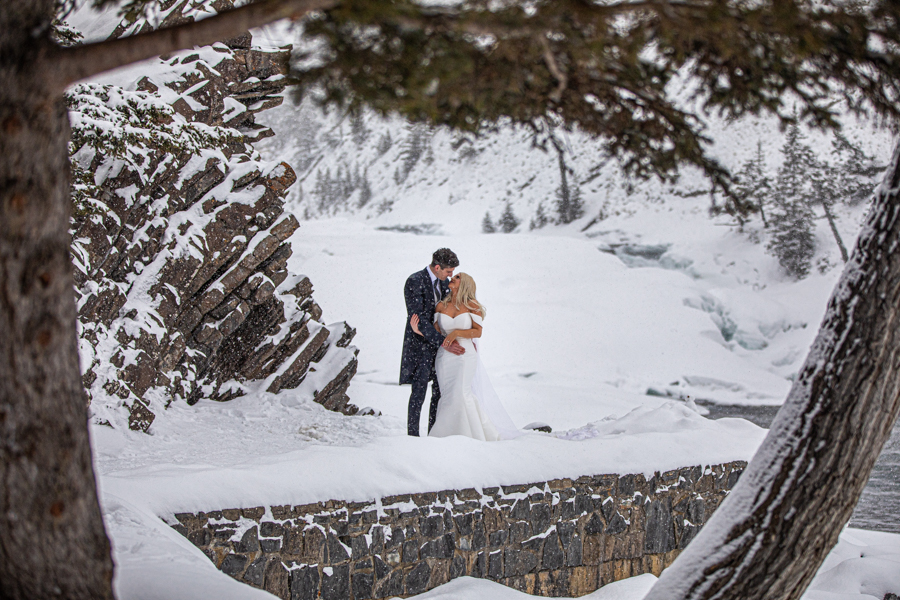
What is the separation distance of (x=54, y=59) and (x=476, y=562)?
14.9ft

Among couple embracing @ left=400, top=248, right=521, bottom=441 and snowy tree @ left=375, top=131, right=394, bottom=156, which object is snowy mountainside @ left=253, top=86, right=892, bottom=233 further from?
couple embracing @ left=400, top=248, right=521, bottom=441

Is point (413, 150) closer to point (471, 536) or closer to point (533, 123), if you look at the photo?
point (471, 536)

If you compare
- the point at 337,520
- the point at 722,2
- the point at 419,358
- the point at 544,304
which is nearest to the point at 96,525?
the point at 722,2

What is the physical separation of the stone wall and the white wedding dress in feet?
4.08

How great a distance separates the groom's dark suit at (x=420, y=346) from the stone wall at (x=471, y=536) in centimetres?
171

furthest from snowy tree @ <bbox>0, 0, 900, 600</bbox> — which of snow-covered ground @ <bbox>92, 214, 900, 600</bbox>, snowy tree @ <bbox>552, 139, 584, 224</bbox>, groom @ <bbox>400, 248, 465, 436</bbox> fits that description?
snowy tree @ <bbox>552, 139, 584, 224</bbox>

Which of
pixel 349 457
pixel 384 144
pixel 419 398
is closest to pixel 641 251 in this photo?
pixel 419 398

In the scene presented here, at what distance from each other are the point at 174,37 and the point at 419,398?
519 cm

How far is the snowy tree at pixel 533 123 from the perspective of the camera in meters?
2.05

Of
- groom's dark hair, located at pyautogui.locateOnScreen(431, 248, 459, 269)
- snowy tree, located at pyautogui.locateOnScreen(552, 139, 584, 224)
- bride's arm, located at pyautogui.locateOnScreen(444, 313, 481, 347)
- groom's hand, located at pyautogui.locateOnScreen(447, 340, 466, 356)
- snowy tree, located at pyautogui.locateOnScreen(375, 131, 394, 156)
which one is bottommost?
groom's hand, located at pyautogui.locateOnScreen(447, 340, 466, 356)

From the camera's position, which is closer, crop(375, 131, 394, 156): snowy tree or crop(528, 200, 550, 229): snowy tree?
crop(528, 200, 550, 229): snowy tree

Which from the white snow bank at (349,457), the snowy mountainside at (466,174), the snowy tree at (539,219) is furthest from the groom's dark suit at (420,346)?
the snowy tree at (539,219)

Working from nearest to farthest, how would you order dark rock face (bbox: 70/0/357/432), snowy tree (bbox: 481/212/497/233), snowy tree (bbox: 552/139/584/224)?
dark rock face (bbox: 70/0/357/432)
snowy tree (bbox: 552/139/584/224)
snowy tree (bbox: 481/212/497/233)

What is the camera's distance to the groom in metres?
6.99
